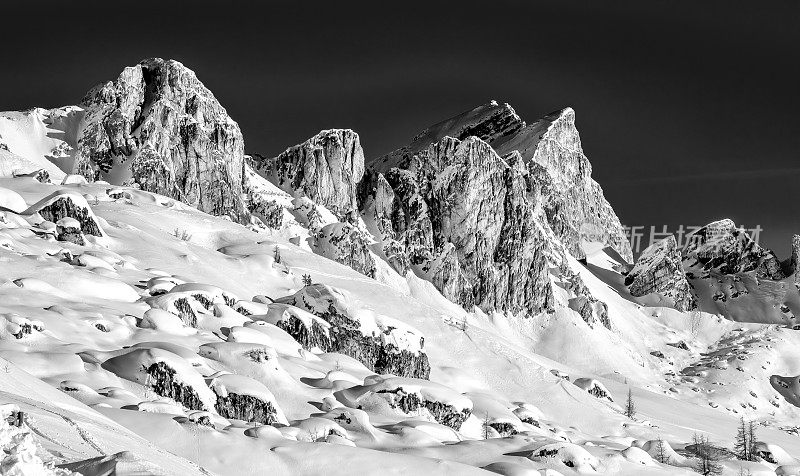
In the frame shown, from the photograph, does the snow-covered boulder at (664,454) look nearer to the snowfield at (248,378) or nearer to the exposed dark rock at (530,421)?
the snowfield at (248,378)

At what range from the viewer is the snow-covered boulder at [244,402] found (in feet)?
159

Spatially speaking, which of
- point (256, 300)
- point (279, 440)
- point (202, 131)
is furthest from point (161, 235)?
point (202, 131)

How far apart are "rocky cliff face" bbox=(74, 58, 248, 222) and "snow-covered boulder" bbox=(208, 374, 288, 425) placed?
4847 inches

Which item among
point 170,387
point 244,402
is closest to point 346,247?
point 244,402

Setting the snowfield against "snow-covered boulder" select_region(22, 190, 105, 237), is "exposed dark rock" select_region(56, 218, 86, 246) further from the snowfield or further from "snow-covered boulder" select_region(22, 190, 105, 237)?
"snow-covered boulder" select_region(22, 190, 105, 237)

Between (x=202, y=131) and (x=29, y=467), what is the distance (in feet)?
598

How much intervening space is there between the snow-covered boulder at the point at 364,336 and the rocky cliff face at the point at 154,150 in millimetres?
94873

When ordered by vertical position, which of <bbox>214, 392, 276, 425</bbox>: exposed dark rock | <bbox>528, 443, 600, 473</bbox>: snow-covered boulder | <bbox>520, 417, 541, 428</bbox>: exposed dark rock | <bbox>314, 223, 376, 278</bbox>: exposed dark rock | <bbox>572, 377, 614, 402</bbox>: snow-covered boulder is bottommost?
<bbox>528, 443, 600, 473</bbox>: snow-covered boulder

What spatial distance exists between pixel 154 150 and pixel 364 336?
107667mm

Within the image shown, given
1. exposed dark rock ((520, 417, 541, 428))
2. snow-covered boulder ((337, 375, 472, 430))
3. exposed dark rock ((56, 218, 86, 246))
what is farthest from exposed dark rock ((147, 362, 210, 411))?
exposed dark rock ((56, 218, 86, 246))

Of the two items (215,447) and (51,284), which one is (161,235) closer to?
(51,284)

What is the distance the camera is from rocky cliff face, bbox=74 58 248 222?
6698 inches

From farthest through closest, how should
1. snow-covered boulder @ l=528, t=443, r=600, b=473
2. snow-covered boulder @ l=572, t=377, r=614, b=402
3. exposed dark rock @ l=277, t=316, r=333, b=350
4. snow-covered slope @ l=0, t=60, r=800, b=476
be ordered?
snow-covered boulder @ l=572, t=377, r=614, b=402 < exposed dark rock @ l=277, t=316, r=333, b=350 < snow-covered boulder @ l=528, t=443, r=600, b=473 < snow-covered slope @ l=0, t=60, r=800, b=476

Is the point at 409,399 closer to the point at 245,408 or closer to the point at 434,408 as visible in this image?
the point at 434,408
